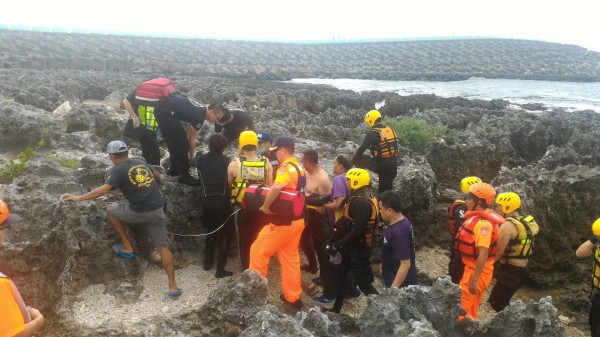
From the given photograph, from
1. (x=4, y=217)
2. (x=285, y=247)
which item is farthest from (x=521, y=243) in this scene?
(x=4, y=217)

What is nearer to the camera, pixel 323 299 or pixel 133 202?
pixel 133 202

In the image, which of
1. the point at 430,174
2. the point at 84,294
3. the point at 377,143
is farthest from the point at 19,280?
the point at 430,174

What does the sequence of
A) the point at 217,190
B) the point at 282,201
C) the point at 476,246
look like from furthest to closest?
1. the point at 217,190
2. the point at 282,201
3. the point at 476,246

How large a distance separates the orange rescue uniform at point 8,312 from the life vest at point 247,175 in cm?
316

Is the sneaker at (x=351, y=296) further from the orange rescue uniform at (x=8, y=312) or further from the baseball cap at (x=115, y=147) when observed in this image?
the orange rescue uniform at (x=8, y=312)

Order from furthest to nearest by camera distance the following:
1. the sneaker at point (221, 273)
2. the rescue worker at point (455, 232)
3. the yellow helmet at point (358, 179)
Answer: the sneaker at point (221, 273) < the rescue worker at point (455, 232) < the yellow helmet at point (358, 179)

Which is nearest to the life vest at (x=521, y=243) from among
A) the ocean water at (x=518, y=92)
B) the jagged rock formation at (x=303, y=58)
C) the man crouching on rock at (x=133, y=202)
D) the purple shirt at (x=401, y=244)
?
the purple shirt at (x=401, y=244)

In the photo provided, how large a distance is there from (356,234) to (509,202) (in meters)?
1.99

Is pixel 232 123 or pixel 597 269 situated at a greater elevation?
pixel 232 123

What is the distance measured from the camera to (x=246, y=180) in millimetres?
5828

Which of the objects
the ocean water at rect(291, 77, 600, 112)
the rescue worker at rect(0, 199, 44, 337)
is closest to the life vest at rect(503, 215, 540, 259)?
the rescue worker at rect(0, 199, 44, 337)

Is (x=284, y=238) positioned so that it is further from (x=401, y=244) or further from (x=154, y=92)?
(x=154, y=92)

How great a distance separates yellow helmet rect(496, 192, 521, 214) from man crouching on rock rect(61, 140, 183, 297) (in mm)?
4116

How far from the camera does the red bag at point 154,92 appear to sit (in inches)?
266
